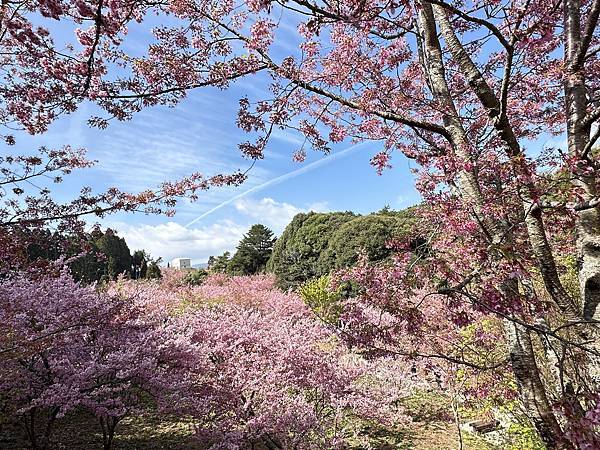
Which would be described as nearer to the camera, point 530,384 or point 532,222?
point 530,384

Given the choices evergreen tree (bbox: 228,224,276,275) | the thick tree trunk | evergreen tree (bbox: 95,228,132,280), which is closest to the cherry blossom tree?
the thick tree trunk

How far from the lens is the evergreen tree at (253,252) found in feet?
78.9

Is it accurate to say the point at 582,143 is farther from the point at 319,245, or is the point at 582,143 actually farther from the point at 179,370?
the point at 319,245

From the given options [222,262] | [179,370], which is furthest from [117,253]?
[179,370]

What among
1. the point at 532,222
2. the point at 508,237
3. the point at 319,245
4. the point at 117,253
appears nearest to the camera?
the point at 508,237

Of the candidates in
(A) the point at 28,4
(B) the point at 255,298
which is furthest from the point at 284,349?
(B) the point at 255,298

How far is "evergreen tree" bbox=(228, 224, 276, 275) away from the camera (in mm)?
24047

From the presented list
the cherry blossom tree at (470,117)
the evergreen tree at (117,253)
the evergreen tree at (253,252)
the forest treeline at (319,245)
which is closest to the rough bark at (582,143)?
the cherry blossom tree at (470,117)

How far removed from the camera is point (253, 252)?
953 inches

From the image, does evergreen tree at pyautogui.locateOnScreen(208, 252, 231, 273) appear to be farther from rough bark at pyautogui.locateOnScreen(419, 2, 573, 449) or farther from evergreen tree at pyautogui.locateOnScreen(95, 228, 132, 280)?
rough bark at pyautogui.locateOnScreen(419, 2, 573, 449)

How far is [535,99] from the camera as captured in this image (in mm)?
4516

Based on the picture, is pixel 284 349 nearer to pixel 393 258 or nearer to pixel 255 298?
pixel 393 258

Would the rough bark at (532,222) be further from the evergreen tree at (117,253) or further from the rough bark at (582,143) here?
the evergreen tree at (117,253)

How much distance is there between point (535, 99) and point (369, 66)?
190 cm
